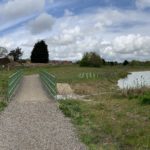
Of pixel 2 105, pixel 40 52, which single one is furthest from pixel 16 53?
pixel 2 105

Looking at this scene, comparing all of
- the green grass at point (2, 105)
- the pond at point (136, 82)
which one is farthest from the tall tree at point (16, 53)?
the green grass at point (2, 105)

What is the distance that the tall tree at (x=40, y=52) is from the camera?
100375mm

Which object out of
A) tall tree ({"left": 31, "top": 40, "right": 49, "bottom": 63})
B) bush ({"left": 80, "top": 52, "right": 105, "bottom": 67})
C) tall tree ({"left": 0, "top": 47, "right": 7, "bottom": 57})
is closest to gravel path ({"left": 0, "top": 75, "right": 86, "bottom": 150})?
tall tree ({"left": 0, "top": 47, "right": 7, "bottom": 57})

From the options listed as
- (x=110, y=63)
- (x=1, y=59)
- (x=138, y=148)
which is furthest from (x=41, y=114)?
(x=110, y=63)

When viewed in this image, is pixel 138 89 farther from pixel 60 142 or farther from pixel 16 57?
pixel 16 57

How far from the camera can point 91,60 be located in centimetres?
10538

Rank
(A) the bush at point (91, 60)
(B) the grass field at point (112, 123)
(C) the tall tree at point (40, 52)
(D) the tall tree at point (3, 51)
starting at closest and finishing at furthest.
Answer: (B) the grass field at point (112, 123)
(D) the tall tree at point (3, 51)
(C) the tall tree at point (40, 52)
(A) the bush at point (91, 60)

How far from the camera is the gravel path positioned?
1013 centimetres

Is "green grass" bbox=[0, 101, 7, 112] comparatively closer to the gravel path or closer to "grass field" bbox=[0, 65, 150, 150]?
the gravel path

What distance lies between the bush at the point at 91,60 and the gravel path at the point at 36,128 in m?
86.4

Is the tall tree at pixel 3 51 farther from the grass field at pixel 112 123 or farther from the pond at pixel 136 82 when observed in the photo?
the grass field at pixel 112 123

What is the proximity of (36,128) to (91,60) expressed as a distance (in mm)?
93132

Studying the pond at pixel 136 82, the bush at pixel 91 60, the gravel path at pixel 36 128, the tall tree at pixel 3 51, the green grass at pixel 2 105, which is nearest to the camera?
the gravel path at pixel 36 128

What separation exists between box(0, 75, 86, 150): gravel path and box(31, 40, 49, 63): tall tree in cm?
8177
